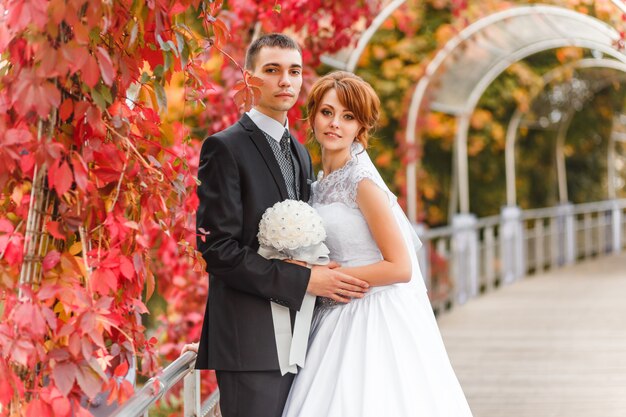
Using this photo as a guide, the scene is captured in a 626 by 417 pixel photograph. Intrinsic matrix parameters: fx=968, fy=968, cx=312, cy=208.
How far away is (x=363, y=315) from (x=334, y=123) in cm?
67

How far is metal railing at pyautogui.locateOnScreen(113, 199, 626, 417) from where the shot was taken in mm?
10859

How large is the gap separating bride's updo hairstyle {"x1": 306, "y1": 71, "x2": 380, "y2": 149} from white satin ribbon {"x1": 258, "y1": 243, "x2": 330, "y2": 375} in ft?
1.59

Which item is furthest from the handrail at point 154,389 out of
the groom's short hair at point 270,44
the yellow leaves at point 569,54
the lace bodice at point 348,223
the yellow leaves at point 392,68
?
the yellow leaves at point 569,54

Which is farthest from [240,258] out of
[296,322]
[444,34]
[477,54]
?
[444,34]

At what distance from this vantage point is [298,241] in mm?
3043

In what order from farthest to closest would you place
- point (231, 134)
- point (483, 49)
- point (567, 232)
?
point (567, 232) → point (483, 49) → point (231, 134)

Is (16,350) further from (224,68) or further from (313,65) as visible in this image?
(313,65)

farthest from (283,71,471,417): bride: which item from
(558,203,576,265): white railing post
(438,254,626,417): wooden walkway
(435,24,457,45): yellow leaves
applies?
(558,203,576,265): white railing post

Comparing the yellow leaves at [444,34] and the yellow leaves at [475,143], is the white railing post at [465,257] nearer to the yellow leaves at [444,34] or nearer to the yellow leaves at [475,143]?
the yellow leaves at [444,34]

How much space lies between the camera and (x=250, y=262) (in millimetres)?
3045

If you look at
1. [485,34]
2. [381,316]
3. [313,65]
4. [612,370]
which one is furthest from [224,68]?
[485,34]

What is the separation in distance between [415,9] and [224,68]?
786 cm

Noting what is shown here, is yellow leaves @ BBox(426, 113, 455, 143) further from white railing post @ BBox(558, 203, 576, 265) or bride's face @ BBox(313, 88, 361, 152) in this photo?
bride's face @ BBox(313, 88, 361, 152)

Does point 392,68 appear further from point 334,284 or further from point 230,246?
point 230,246
